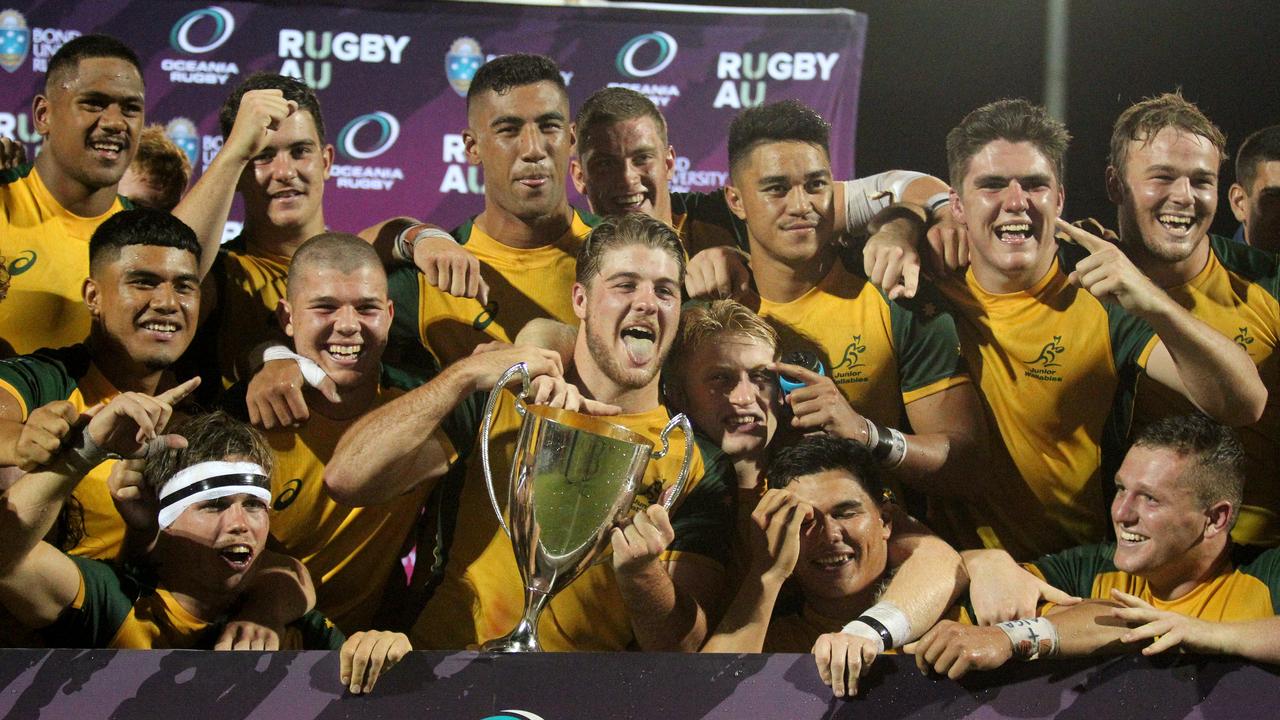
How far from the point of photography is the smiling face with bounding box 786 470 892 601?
2.94 m

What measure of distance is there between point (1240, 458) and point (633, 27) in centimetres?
190

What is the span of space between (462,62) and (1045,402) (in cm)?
176

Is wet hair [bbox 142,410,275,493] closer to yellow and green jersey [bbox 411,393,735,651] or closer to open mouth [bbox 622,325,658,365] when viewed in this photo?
yellow and green jersey [bbox 411,393,735,651]

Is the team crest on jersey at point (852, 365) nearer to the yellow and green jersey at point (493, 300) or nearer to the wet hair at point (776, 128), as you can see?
the wet hair at point (776, 128)

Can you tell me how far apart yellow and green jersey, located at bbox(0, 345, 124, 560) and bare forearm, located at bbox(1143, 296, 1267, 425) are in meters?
2.53

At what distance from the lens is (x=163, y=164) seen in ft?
10.1

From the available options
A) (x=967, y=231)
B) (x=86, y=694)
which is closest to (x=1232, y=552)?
(x=967, y=231)

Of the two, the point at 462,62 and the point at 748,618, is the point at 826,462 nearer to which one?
the point at 748,618

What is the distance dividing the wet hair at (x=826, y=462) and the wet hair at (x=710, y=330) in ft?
0.83

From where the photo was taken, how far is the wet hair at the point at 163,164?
121 inches

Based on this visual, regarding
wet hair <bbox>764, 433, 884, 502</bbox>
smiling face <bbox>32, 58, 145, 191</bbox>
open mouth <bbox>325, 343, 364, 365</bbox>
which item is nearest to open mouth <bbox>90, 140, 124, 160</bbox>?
smiling face <bbox>32, 58, 145, 191</bbox>

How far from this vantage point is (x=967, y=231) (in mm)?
3129

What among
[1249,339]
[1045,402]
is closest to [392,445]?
[1045,402]

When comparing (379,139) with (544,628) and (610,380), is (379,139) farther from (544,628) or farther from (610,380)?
(544,628)
